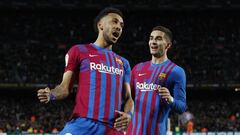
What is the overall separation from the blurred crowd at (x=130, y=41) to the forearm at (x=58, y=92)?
27076mm

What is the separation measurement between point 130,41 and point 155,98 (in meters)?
29.5

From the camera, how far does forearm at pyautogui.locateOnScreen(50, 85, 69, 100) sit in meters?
4.01

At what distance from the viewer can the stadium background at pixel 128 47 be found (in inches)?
1193

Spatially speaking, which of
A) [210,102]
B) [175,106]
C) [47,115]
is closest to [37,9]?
[47,115]

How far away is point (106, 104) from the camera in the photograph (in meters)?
4.18

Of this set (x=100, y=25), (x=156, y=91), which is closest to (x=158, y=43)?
(x=156, y=91)

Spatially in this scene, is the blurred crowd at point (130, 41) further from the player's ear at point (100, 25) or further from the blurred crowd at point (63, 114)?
the player's ear at point (100, 25)

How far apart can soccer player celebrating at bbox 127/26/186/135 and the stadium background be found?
21.1 m

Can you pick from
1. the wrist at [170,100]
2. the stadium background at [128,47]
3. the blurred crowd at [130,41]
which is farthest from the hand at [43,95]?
the blurred crowd at [130,41]

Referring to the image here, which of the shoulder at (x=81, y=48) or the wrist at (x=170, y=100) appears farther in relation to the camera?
the wrist at (x=170, y=100)

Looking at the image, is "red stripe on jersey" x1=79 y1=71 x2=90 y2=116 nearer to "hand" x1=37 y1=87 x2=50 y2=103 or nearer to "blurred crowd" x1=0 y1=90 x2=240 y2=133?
"hand" x1=37 y1=87 x2=50 y2=103

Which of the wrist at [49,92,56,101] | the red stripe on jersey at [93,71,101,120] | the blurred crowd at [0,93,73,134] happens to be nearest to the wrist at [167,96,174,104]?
the red stripe on jersey at [93,71,101,120]

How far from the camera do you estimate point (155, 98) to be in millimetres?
5785

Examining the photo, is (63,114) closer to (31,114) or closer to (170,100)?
(31,114)
